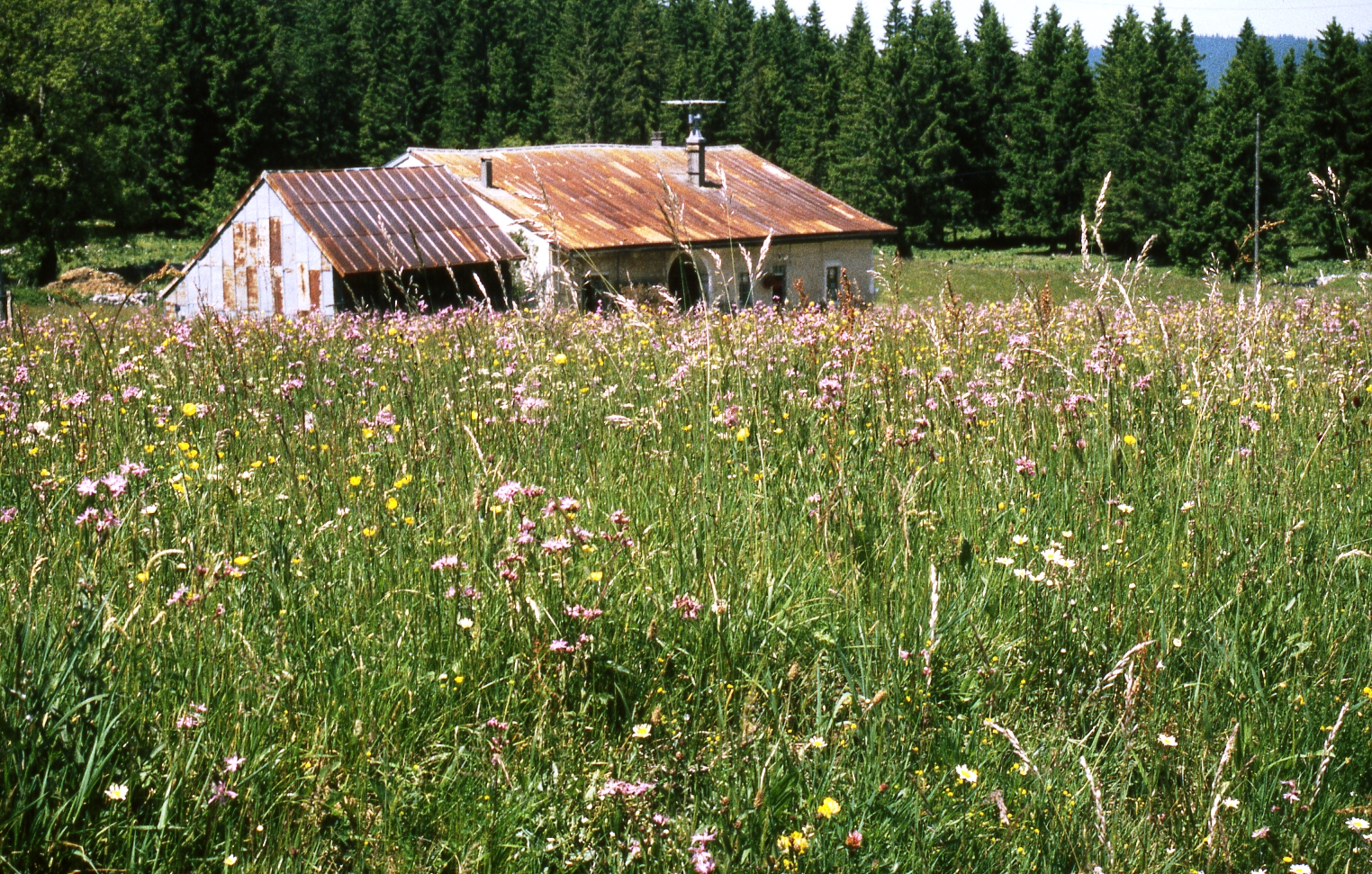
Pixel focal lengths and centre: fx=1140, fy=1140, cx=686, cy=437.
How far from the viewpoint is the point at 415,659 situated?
8.14ft

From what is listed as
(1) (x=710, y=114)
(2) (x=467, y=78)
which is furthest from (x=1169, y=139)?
(2) (x=467, y=78)

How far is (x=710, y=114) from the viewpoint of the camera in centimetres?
8756

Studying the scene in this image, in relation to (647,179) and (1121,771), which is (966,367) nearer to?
(1121,771)

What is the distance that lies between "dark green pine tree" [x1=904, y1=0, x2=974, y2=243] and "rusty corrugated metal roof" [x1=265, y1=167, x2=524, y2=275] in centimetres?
5258

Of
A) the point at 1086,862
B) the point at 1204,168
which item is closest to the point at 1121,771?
the point at 1086,862

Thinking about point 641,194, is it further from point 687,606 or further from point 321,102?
point 321,102

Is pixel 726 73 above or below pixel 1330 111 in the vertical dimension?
above

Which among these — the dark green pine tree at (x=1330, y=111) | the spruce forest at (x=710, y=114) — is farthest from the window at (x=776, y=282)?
the dark green pine tree at (x=1330, y=111)

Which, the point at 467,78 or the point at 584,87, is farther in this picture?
the point at 467,78

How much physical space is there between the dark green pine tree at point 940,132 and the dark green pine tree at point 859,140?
266 centimetres

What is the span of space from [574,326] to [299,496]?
324 cm

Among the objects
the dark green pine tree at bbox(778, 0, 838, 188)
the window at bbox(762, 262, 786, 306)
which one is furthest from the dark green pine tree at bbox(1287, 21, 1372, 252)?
the window at bbox(762, 262, 786, 306)

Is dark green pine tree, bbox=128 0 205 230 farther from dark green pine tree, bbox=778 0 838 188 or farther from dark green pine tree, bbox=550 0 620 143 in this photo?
dark green pine tree, bbox=778 0 838 188

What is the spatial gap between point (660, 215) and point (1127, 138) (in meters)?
54.5
